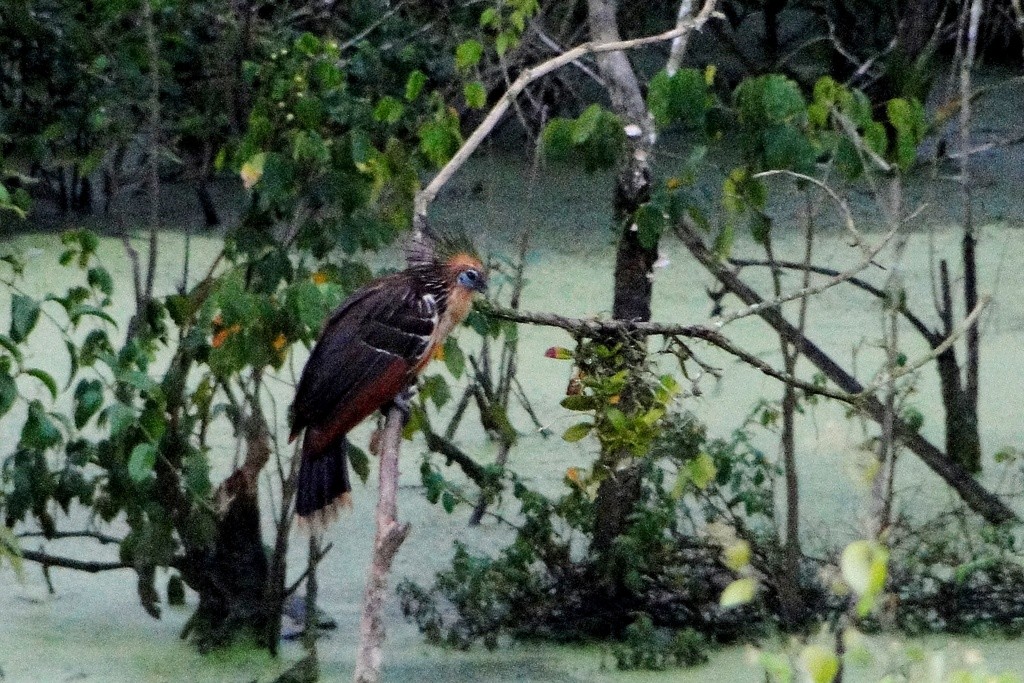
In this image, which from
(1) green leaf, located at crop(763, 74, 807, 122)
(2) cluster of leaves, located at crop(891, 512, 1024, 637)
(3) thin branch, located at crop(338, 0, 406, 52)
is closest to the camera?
(1) green leaf, located at crop(763, 74, 807, 122)

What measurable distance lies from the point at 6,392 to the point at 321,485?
56cm

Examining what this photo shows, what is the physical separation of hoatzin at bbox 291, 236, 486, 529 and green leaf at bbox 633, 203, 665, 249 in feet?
1.94

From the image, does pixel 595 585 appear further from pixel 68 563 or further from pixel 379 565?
pixel 379 565

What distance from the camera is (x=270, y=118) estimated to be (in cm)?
318

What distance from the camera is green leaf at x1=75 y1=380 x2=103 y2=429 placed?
9.35ft

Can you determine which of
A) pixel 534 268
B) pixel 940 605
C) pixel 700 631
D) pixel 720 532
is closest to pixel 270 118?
pixel 720 532

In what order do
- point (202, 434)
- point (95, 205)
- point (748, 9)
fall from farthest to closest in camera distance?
1. point (748, 9)
2. point (95, 205)
3. point (202, 434)

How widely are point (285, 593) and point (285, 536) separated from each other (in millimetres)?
144

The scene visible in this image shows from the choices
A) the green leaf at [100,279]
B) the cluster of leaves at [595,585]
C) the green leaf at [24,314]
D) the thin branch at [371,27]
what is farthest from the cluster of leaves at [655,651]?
the thin branch at [371,27]

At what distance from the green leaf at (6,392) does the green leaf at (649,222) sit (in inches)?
47.9

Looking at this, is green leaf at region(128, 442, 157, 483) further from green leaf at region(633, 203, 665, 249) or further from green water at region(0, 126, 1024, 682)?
green leaf at region(633, 203, 665, 249)

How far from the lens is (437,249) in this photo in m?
2.44

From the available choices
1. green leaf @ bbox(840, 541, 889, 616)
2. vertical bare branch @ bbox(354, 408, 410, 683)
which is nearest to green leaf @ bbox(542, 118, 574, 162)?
vertical bare branch @ bbox(354, 408, 410, 683)

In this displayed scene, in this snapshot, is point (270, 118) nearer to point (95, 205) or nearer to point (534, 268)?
point (534, 268)
